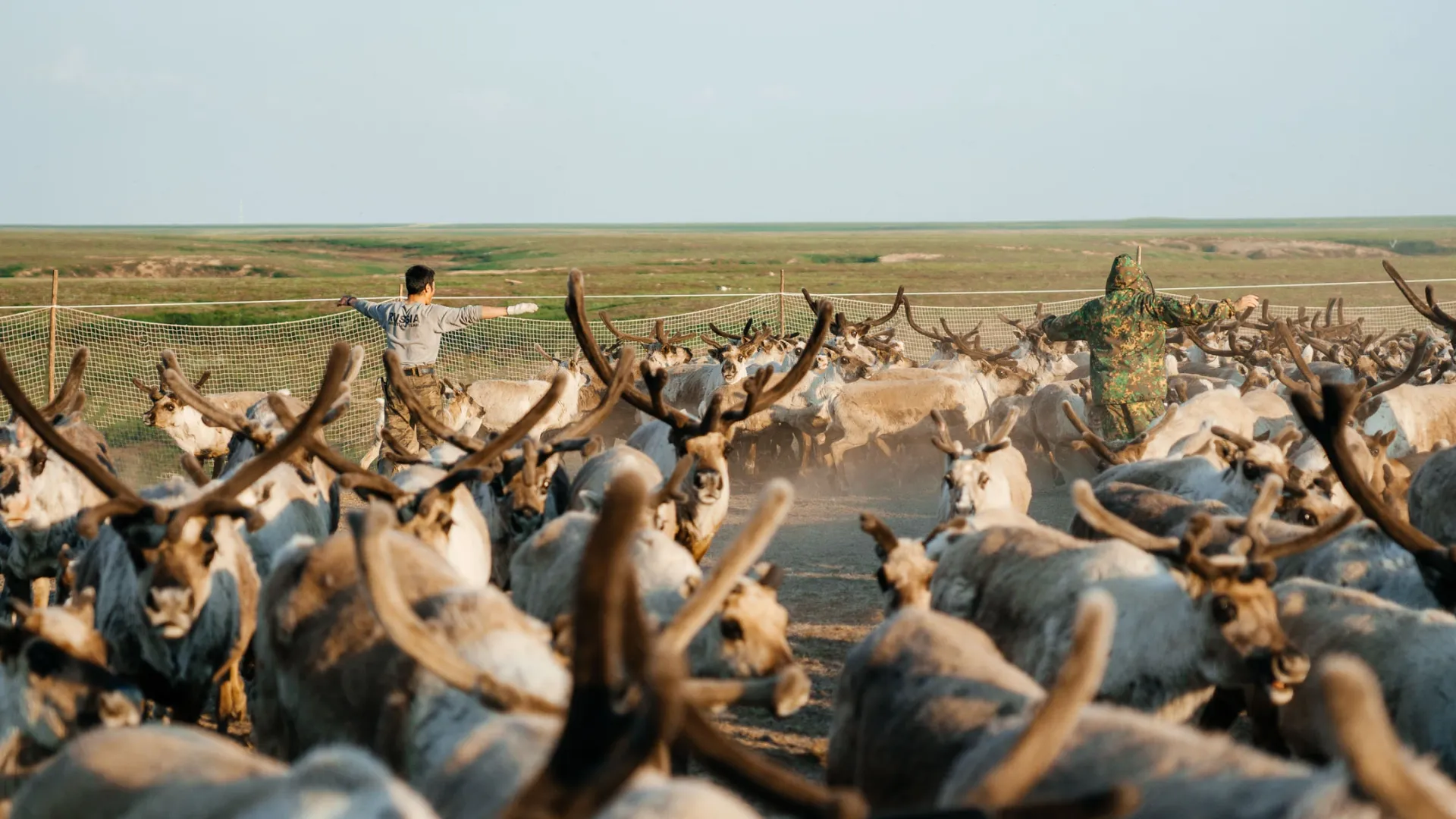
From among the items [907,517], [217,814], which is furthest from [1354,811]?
[907,517]

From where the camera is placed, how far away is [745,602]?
562cm

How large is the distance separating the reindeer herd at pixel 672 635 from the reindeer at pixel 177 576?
0.05 ft

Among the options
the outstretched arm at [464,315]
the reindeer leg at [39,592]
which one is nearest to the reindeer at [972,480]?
the outstretched arm at [464,315]

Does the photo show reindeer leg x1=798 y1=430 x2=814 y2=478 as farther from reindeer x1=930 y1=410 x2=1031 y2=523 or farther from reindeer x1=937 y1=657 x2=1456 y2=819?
reindeer x1=937 y1=657 x2=1456 y2=819

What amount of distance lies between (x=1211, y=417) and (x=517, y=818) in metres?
11.4

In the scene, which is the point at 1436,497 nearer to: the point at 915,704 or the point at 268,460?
the point at 915,704

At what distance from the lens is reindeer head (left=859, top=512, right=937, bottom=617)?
6293 mm

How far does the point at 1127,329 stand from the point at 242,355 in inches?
671

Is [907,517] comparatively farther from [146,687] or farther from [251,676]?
[146,687]

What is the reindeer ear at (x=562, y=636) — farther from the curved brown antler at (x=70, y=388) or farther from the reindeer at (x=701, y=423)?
the curved brown antler at (x=70, y=388)

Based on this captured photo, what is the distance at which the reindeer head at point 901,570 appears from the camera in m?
6.29

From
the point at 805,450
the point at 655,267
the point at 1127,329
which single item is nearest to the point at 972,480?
the point at 1127,329

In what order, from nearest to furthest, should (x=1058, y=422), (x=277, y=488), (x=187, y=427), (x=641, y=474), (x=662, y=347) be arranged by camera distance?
(x=641, y=474) → (x=277, y=488) → (x=187, y=427) → (x=1058, y=422) → (x=662, y=347)

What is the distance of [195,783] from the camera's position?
3287 mm
